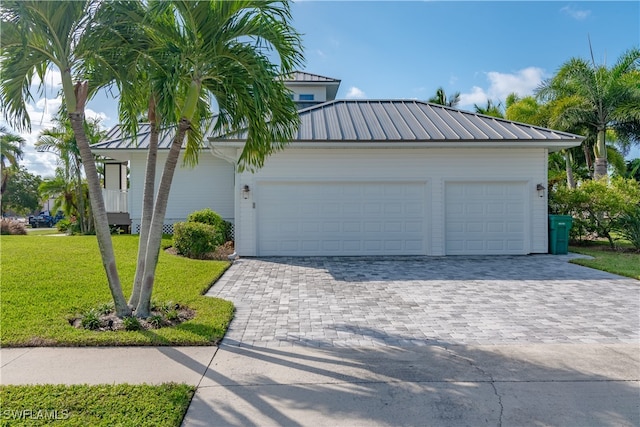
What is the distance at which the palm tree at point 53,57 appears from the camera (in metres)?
4.23

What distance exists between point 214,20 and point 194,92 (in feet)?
3.22

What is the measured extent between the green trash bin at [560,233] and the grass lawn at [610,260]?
83cm

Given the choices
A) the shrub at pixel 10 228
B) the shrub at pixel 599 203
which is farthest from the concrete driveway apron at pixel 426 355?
the shrub at pixel 10 228

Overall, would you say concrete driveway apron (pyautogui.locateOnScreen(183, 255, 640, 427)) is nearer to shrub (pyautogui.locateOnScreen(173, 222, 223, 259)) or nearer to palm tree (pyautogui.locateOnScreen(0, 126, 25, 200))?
shrub (pyautogui.locateOnScreen(173, 222, 223, 259))

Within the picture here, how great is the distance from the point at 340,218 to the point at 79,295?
6.97m

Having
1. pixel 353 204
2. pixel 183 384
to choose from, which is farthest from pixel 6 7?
pixel 353 204

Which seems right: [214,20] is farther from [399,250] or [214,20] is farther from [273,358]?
[399,250]

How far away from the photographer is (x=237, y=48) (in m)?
4.89

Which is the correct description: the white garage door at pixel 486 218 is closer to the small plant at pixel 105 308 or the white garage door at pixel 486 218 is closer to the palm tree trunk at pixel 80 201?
the small plant at pixel 105 308

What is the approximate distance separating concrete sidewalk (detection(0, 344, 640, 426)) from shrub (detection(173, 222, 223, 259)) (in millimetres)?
6325

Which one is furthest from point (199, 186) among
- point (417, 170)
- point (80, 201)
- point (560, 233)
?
point (560, 233)

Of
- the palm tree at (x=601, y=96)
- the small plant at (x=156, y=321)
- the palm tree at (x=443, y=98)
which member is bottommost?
the small plant at (x=156, y=321)

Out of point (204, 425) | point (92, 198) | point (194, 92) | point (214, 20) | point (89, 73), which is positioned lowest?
point (204, 425)

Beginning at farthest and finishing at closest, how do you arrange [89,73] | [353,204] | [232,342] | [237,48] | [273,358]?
1. [353,204]
2. [89,73]
3. [237,48]
4. [232,342]
5. [273,358]
